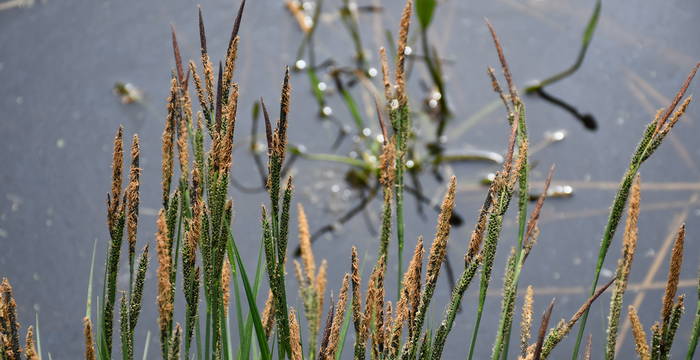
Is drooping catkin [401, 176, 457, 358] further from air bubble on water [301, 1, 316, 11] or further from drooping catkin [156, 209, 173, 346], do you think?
air bubble on water [301, 1, 316, 11]

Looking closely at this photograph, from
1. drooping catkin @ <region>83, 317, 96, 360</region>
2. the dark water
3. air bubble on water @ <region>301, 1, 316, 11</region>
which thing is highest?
air bubble on water @ <region>301, 1, 316, 11</region>

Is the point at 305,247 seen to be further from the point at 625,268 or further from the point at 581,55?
the point at 581,55

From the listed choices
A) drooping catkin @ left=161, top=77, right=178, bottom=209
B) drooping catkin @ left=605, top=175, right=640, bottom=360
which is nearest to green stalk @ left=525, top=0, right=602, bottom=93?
drooping catkin @ left=605, top=175, right=640, bottom=360

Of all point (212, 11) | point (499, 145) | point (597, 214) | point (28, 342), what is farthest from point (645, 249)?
point (28, 342)

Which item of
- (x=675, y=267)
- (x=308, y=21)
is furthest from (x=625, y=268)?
(x=308, y=21)

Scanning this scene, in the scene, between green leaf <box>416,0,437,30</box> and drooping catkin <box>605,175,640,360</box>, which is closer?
drooping catkin <box>605,175,640,360</box>

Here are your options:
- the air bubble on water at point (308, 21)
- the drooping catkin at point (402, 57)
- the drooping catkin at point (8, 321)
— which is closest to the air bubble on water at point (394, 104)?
the drooping catkin at point (402, 57)

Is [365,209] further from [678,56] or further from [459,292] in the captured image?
[459,292]
